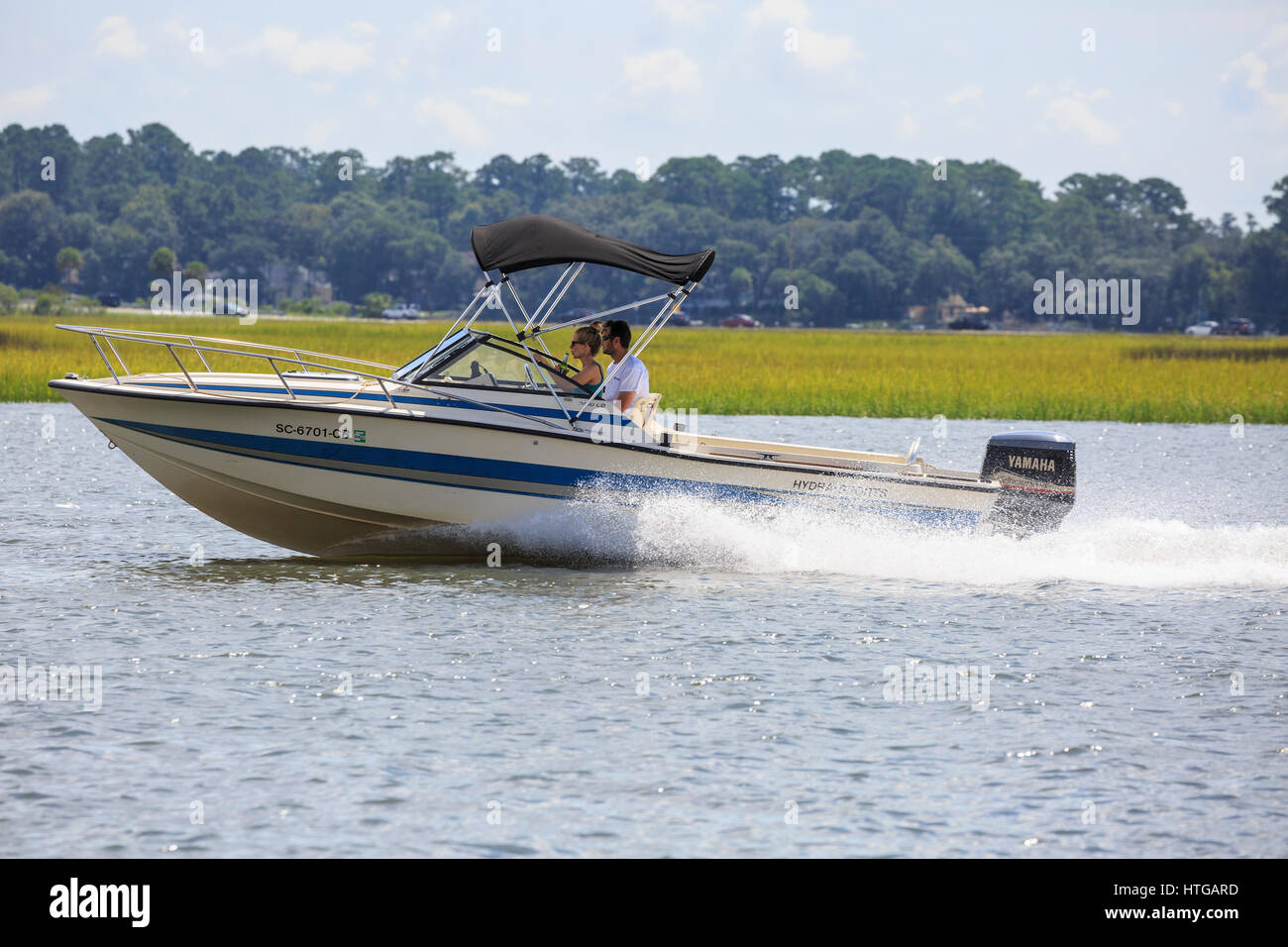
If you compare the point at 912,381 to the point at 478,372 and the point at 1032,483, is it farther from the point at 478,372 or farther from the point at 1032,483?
the point at 478,372

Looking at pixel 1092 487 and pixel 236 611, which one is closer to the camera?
pixel 236 611

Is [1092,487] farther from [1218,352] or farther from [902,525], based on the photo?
[1218,352]

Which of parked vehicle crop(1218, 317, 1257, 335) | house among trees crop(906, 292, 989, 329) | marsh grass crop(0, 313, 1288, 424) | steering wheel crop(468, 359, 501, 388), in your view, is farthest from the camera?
house among trees crop(906, 292, 989, 329)

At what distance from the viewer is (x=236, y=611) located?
1053cm

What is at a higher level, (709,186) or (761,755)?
(709,186)

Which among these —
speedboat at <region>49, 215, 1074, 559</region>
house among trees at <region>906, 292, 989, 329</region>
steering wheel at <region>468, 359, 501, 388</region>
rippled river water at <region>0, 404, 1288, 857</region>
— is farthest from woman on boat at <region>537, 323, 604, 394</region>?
house among trees at <region>906, 292, 989, 329</region>

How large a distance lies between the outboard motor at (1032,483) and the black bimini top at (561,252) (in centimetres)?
288

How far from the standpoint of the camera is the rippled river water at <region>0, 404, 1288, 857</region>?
652cm

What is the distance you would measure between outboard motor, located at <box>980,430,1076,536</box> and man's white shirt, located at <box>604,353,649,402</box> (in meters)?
2.88

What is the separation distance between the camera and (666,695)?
8.62 metres

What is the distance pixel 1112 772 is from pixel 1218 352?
44.2 metres

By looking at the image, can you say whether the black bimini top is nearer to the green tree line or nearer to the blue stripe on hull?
the blue stripe on hull

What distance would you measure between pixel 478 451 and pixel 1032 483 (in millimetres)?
4467
